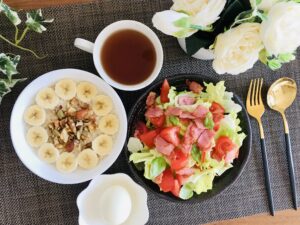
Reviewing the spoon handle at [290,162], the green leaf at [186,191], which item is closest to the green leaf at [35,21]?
the green leaf at [186,191]

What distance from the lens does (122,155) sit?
0.87 m

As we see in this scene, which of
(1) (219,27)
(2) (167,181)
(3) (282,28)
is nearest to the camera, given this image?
(3) (282,28)

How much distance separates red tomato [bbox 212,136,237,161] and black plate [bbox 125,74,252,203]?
0.05 metres

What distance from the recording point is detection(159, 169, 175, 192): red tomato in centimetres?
80

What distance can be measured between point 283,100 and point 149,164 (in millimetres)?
315

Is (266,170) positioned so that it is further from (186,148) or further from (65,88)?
(65,88)

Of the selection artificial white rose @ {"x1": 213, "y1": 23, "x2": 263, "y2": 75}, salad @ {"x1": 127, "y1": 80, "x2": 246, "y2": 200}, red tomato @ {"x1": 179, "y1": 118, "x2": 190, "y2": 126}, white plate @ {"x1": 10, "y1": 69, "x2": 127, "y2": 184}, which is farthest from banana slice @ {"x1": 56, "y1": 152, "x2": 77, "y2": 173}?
artificial white rose @ {"x1": 213, "y1": 23, "x2": 263, "y2": 75}

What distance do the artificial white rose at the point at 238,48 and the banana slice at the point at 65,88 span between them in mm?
301

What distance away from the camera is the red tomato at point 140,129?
0.83 metres

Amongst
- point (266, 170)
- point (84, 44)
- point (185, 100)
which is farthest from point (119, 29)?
point (266, 170)

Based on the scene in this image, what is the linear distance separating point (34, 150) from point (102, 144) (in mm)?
128

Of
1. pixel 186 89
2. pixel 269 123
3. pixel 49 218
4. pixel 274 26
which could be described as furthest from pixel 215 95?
pixel 49 218

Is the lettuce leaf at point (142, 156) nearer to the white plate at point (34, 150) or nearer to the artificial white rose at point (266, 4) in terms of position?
the white plate at point (34, 150)

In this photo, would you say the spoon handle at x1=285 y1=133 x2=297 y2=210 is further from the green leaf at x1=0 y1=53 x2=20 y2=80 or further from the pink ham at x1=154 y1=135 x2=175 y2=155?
the green leaf at x1=0 y1=53 x2=20 y2=80
